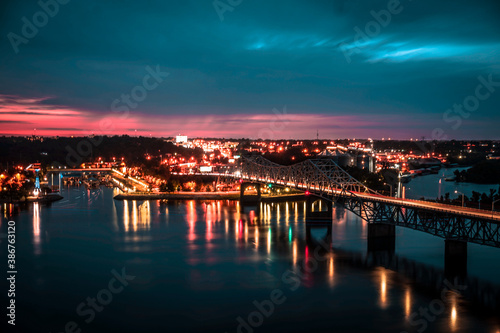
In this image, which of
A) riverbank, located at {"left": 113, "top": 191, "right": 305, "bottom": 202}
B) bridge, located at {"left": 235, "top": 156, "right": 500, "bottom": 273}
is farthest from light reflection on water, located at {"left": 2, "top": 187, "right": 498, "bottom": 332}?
riverbank, located at {"left": 113, "top": 191, "right": 305, "bottom": 202}

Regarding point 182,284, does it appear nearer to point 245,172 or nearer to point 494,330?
point 494,330

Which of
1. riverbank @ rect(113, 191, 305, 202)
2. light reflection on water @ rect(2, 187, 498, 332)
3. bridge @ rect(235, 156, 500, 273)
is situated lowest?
light reflection on water @ rect(2, 187, 498, 332)

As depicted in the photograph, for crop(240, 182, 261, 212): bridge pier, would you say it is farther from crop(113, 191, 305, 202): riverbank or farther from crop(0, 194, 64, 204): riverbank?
crop(0, 194, 64, 204): riverbank

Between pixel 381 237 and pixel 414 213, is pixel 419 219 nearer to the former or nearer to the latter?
pixel 381 237

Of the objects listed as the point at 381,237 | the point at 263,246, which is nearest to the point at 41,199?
the point at 263,246

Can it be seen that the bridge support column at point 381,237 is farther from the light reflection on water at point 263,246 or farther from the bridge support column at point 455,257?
the bridge support column at point 455,257

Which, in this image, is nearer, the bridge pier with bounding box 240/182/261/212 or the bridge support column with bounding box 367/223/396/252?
the bridge support column with bounding box 367/223/396/252

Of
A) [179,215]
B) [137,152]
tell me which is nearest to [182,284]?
[179,215]
